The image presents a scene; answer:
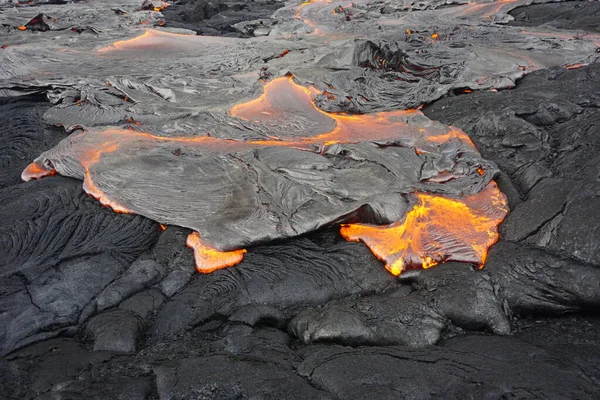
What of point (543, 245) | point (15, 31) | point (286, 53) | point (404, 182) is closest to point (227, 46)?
point (286, 53)

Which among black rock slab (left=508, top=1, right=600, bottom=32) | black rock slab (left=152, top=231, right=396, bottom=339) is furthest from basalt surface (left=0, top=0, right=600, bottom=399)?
black rock slab (left=508, top=1, right=600, bottom=32)

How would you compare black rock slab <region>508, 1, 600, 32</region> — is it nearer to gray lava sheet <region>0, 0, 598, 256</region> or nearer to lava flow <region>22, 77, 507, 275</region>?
gray lava sheet <region>0, 0, 598, 256</region>

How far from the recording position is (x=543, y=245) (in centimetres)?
339

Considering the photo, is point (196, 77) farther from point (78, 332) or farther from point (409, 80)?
point (78, 332)

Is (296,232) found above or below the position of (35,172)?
above

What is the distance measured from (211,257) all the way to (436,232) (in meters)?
2.12

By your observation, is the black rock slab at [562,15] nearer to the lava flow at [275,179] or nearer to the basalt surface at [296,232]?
the basalt surface at [296,232]

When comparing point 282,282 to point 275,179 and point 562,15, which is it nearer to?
point 275,179

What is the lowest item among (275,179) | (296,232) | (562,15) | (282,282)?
(282,282)

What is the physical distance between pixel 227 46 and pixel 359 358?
8.21 m

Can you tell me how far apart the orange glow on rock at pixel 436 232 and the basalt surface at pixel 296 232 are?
0.05 meters

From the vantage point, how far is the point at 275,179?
418cm

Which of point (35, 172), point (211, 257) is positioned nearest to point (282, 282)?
point (211, 257)

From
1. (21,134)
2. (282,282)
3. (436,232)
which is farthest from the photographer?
(21,134)
